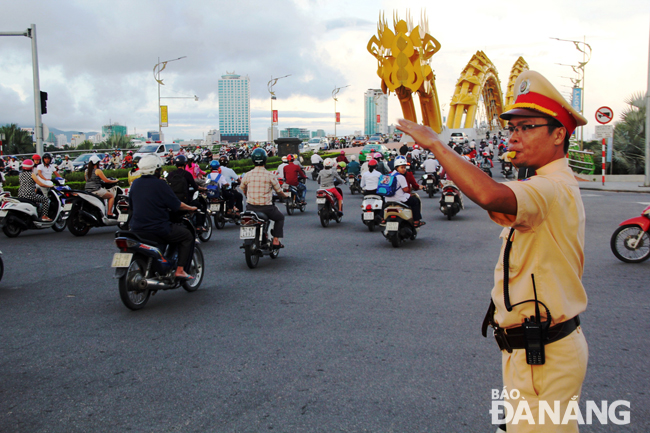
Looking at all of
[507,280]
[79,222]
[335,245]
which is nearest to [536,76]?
[507,280]

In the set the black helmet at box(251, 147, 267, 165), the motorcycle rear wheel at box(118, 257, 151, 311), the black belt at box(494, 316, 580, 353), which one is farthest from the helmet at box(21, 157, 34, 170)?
the black belt at box(494, 316, 580, 353)

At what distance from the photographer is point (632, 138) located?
26.3 metres

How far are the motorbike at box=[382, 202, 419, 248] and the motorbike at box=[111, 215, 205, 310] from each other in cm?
454

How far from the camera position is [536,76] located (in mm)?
2029

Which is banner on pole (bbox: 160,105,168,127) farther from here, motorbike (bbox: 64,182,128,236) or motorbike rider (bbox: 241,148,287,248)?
motorbike rider (bbox: 241,148,287,248)

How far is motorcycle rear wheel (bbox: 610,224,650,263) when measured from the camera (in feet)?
27.0

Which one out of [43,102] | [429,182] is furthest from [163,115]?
[429,182]

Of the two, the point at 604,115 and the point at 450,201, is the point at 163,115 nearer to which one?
the point at 604,115

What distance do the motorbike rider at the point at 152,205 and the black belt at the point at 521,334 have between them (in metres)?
4.99

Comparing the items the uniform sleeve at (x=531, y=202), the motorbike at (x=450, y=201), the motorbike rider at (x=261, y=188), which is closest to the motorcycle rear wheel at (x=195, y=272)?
the motorbike rider at (x=261, y=188)

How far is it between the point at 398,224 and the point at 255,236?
305cm

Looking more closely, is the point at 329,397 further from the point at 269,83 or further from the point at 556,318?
the point at 269,83

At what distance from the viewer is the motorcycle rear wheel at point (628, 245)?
27.0 feet

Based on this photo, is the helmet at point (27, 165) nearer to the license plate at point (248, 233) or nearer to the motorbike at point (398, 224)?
the license plate at point (248, 233)
